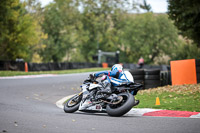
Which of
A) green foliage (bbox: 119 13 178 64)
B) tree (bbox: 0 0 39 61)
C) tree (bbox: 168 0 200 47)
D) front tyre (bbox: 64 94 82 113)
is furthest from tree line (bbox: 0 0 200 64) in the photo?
front tyre (bbox: 64 94 82 113)

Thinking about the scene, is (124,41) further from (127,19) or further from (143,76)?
(143,76)

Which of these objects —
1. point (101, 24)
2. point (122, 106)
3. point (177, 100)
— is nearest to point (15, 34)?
point (101, 24)

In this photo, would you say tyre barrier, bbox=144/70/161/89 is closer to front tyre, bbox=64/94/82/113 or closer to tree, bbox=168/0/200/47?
tree, bbox=168/0/200/47

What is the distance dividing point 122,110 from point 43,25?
62611mm

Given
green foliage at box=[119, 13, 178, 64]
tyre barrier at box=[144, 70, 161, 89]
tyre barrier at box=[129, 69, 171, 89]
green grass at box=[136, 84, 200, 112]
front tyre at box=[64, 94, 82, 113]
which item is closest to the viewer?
front tyre at box=[64, 94, 82, 113]

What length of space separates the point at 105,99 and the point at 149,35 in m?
65.4

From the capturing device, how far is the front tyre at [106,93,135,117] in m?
9.13

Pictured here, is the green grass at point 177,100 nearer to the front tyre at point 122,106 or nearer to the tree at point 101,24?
the front tyre at point 122,106

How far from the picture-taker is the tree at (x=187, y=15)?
2044 cm

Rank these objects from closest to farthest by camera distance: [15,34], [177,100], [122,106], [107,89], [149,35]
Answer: [122,106] < [107,89] < [177,100] < [15,34] < [149,35]

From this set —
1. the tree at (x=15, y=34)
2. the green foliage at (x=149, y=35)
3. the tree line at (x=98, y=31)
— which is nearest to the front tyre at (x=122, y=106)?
the tree at (x=15, y=34)

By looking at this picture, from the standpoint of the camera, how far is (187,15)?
2123 cm

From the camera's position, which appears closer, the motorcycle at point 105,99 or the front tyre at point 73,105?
the motorcycle at point 105,99

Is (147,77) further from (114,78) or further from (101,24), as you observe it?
(101,24)
